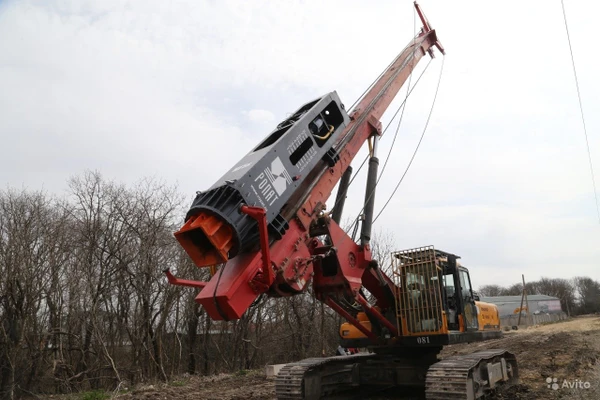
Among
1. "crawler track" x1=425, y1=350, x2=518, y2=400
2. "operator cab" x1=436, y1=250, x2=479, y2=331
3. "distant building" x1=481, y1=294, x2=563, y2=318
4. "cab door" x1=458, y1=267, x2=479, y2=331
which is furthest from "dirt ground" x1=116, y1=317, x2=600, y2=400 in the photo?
"distant building" x1=481, y1=294, x2=563, y2=318

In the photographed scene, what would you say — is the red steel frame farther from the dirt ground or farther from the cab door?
the dirt ground

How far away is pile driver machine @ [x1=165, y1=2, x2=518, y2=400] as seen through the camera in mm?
5492

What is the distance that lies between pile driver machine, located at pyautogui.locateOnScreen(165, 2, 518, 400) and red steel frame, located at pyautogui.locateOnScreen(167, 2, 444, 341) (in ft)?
0.06

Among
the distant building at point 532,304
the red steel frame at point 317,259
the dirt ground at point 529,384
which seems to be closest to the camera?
the red steel frame at point 317,259

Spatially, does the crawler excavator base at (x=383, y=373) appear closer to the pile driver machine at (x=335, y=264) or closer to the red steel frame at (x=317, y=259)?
the pile driver machine at (x=335, y=264)

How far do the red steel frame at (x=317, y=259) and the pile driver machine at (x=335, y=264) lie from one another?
17mm

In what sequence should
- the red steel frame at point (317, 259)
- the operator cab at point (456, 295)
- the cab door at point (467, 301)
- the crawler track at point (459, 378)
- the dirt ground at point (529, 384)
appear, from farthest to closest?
the dirt ground at point (529, 384) → the cab door at point (467, 301) → the operator cab at point (456, 295) → the crawler track at point (459, 378) → the red steel frame at point (317, 259)

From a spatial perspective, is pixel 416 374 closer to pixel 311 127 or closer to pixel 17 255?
pixel 311 127

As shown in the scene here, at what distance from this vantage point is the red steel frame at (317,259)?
546 centimetres

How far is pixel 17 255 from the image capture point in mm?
14047

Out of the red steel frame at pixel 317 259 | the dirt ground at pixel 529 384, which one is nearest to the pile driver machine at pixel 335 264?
the red steel frame at pixel 317 259

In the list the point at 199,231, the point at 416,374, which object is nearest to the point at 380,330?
the point at 416,374

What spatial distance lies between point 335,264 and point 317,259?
1.05 feet

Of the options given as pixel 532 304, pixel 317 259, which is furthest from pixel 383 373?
pixel 532 304
